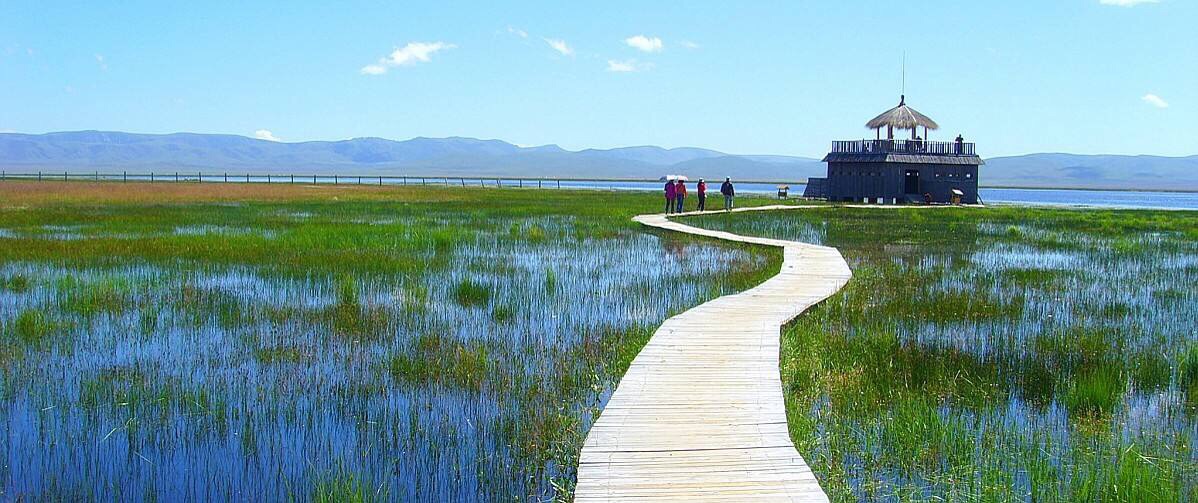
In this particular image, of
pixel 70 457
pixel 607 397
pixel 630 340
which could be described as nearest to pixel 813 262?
pixel 630 340

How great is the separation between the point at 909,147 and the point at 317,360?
4635 centimetres

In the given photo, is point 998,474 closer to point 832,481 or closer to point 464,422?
point 832,481

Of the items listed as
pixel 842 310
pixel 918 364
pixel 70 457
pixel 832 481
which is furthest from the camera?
pixel 842 310

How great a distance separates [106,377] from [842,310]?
9301 millimetres

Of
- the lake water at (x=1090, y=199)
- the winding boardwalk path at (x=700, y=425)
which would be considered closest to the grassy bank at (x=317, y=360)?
the winding boardwalk path at (x=700, y=425)

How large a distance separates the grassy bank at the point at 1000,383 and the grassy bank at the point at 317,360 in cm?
215

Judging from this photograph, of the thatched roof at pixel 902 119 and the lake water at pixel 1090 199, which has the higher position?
the thatched roof at pixel 902 119

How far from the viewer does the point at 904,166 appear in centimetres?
5319

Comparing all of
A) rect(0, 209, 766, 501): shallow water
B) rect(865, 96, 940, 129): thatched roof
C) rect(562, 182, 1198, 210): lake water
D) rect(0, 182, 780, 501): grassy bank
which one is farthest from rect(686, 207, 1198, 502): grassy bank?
rect(562, 182, 1198, 210): lake water

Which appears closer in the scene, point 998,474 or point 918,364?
point 998,474

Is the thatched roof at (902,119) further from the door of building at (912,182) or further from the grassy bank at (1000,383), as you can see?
the grassy bank at (1000,383)

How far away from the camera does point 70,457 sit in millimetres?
7945

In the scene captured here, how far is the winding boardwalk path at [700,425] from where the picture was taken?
6707mm

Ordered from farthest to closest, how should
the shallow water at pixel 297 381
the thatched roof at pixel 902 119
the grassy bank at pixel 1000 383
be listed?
the thatched roof at pixel 902 119 < the shallow water at pixel 297 381 < the grassy bank at pixel 1000 383
